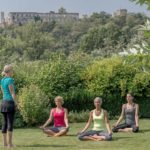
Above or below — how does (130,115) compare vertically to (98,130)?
above

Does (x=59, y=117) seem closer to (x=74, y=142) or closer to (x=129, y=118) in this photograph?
(x=74, y=142)

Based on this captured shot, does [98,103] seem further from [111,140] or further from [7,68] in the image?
[7,68]

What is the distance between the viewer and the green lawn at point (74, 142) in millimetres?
11172

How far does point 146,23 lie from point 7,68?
7381 millimetres

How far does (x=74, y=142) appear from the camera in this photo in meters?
12.1

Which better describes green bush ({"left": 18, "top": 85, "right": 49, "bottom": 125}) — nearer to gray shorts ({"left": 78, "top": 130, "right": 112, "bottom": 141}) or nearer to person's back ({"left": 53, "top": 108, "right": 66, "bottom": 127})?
person's back ({"left": 53, "top": 108, "right": 66, "bottom": 127})

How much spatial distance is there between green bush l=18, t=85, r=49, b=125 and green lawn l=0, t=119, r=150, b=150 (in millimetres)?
2205

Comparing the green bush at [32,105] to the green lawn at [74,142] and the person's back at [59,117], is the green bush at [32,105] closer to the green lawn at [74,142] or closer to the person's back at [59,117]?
the green lawn at [74,142]

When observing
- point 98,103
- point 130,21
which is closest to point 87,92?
point 98,103

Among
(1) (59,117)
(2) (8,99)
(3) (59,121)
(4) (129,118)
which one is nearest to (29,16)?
(4) (129,118)

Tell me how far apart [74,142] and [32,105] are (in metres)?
5.08

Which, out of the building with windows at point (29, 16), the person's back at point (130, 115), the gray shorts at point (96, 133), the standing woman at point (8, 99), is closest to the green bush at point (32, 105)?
the person's back at point (130, 115)

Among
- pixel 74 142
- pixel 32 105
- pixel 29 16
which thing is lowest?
pixel 74 142

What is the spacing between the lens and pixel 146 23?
2.97 metres
